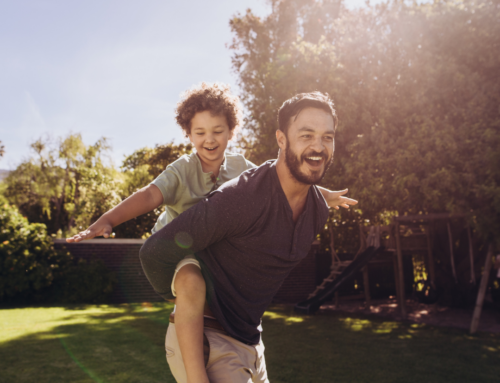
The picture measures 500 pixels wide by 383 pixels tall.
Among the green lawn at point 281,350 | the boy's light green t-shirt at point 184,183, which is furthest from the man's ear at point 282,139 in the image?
the green lawn at point 281,350

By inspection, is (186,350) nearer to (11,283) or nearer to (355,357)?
(355,357)

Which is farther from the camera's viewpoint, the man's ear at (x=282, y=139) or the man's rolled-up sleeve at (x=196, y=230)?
the man's ear at (x=282, y=139)

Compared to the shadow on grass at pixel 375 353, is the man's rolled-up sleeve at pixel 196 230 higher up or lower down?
higher up

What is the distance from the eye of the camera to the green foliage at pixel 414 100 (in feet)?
27.8

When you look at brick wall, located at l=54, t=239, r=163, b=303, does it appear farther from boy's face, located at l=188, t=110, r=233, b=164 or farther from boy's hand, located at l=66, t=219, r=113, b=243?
boy's hand, located at l=66, t=219, r=113, b=243

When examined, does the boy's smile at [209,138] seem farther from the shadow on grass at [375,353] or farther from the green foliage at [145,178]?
the green foliage at [145,178]

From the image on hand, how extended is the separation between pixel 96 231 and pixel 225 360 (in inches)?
32.1

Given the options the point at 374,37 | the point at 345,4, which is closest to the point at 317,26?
the point at 345,4

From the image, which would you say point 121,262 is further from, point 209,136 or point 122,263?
point 209,136

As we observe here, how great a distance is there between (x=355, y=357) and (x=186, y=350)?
566cm

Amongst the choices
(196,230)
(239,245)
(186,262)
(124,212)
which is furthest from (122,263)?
(196,230)

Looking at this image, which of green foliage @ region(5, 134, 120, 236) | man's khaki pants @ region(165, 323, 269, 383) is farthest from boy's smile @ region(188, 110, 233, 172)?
green foliage @ region(5, 134, 120, 236)

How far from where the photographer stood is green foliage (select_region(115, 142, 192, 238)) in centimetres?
1673

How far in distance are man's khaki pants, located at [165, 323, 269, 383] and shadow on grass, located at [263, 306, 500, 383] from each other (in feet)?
12.7
